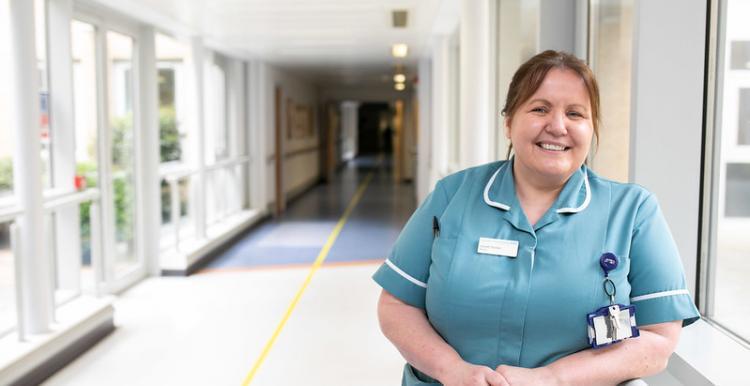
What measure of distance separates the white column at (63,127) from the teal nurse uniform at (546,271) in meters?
4.16

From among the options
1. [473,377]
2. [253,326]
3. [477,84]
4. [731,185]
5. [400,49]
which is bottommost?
[253,326]

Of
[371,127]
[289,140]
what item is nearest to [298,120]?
[289,140]

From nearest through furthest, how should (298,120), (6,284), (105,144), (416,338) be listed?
(416,338), (6,284), (105,144), (298,120)

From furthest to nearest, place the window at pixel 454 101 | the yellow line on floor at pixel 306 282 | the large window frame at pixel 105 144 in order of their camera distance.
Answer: the window at pixel 454 101 < the large window frame at pixel 105 144 < the yellow line on floor at pixel 306 282

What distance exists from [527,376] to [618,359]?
19cm

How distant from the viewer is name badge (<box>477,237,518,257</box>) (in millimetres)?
1467

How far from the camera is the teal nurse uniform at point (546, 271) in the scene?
1.43 metres

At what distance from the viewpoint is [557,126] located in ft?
4.82

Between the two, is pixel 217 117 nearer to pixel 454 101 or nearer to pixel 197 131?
pixel 197 131

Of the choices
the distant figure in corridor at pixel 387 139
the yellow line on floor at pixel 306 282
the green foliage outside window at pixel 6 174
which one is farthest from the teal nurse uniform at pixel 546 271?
the distant figure in corridor at pixel 387 139

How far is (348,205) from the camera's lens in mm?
13109

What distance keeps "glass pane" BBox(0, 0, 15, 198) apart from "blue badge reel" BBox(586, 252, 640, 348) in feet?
12.5

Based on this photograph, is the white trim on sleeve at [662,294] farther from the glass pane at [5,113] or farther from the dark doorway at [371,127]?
the dark doorway at [371,127]

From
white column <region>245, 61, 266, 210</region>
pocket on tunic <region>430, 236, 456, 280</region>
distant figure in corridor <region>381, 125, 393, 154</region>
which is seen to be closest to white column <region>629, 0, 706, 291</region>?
pocket on tunic <region>430, 236, 456, 280</region>
